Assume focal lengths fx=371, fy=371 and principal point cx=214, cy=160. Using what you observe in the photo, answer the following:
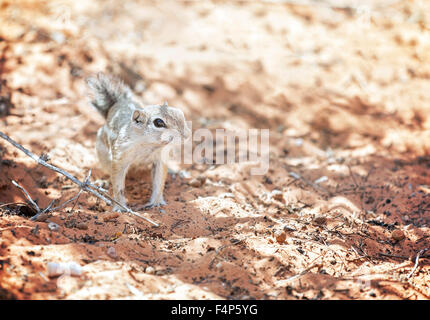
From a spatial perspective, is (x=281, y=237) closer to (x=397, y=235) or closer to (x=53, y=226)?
(x=397, y=235)

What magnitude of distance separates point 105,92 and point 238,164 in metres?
2.23

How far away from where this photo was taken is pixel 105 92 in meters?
5.33

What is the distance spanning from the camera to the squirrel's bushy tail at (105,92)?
5297 millimetres

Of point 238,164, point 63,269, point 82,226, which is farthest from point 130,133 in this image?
point 63,269

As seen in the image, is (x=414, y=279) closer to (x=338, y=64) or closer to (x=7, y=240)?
(x=7, y=240)

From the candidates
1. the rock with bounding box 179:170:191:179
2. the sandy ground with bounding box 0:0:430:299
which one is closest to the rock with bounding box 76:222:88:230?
the sandy ground with bounding box 0:0:430:299

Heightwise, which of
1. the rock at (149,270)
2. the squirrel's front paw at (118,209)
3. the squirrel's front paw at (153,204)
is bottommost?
the rock at (149,270)

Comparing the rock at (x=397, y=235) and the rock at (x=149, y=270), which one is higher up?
the rock at (x=397, y=235)

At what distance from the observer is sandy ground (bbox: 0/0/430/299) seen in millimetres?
3021

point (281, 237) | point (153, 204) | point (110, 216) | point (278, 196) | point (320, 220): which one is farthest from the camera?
point (278, 196)

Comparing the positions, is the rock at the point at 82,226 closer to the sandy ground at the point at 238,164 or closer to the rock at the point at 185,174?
the sandy ground at the point at 238,164

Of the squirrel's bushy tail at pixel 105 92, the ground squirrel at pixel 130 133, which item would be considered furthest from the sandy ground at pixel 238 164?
the squirrel's bushy tail at pixel 105 92
